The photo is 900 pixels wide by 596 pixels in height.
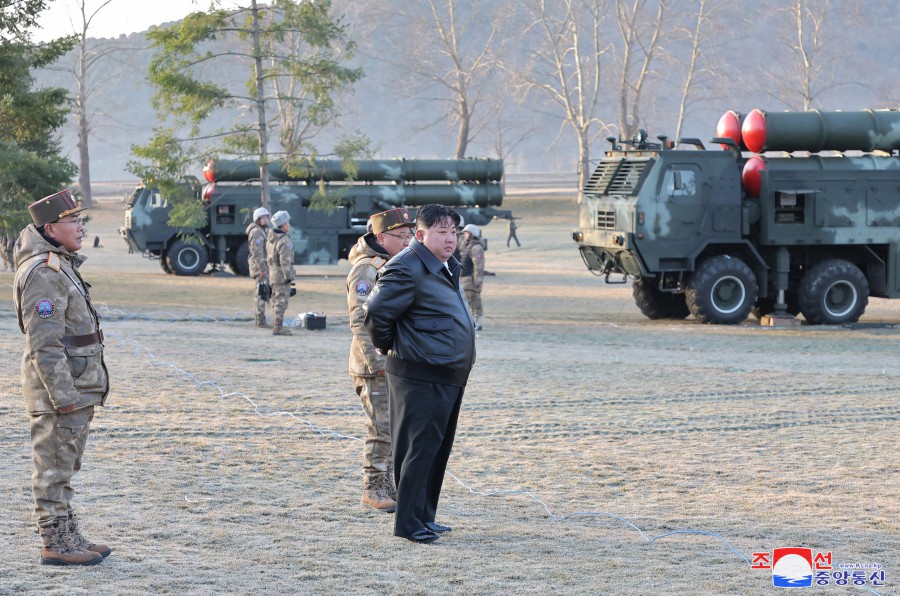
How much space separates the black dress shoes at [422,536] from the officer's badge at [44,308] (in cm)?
221

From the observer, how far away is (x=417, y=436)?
22.0ft

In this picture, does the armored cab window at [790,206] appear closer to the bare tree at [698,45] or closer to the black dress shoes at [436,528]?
the black dress shoes at [436,528]

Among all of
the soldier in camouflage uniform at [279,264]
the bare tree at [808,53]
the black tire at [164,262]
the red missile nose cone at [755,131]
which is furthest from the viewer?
the bare tree at [808,53]

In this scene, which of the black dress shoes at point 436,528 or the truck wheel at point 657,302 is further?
the truck wheel at point 657,302

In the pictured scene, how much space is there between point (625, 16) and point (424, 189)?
3107 cm

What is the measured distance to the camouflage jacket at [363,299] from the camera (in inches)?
290

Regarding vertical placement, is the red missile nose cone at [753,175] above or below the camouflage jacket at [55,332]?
above

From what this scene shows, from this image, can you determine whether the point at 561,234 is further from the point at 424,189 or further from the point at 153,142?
the point at 153,142

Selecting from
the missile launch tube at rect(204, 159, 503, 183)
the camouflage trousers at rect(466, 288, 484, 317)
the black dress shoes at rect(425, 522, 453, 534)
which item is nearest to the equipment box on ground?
the camouflage trousers at rect(466, 288, 484, 317)

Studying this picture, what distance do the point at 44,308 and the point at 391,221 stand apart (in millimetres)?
2121

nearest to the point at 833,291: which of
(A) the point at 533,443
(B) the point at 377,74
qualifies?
(A) the point at 533,443

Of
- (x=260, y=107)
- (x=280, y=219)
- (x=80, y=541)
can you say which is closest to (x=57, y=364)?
(x=80, y=541)

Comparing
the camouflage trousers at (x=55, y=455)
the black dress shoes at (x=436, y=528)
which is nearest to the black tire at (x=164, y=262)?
the black dress shoes at (x=436, y=528)

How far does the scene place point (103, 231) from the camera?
52.5 meters
